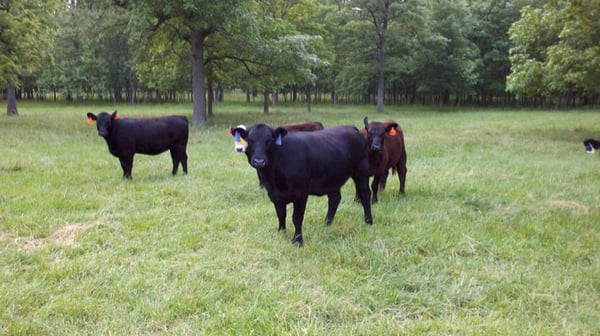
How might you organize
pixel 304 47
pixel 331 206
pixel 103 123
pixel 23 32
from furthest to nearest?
pixel 304 47 → pixel 23 32 → pixel 103 123 → pixel 331 206

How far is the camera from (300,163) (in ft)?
17.9

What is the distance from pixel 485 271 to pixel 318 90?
47.2 metres

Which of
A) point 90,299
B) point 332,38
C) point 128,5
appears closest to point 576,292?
point 90,299

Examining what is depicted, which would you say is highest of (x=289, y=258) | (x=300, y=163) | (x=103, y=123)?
(x=103, y=123)

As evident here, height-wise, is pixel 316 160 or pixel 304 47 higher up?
pixel 304 47

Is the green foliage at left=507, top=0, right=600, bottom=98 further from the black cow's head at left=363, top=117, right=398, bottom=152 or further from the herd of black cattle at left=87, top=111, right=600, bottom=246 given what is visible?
the black cow's head at left=363, top=117, right=398, bottom=152

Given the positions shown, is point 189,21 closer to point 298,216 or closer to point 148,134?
point 148,134

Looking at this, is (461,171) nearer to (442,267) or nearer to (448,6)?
(442,267)

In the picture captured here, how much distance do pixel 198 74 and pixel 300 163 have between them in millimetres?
15148

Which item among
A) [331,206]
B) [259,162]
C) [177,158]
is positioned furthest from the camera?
[177,158]

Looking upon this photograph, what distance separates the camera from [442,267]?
4.79 meters

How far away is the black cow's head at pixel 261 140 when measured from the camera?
16.7ft

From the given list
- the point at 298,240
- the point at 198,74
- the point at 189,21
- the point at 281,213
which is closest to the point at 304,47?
the point at 198,74

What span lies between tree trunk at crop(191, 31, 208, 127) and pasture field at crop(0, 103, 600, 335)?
423 inches
